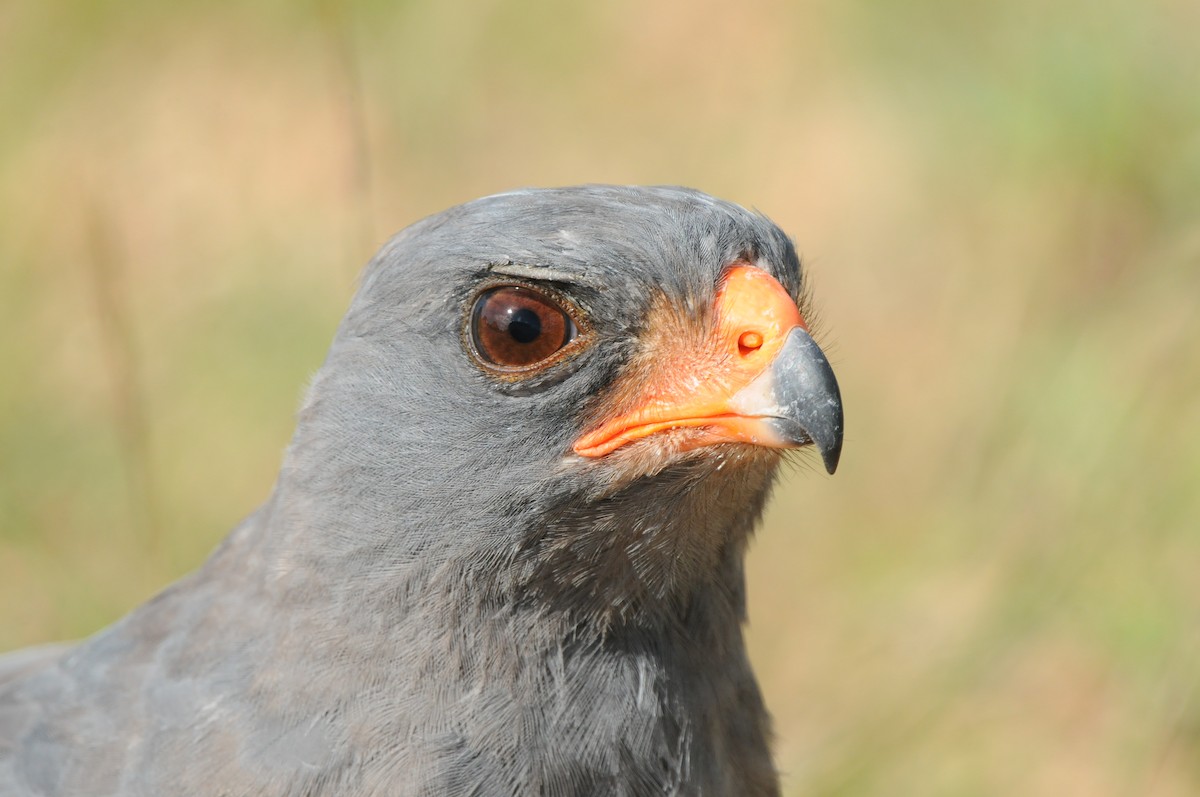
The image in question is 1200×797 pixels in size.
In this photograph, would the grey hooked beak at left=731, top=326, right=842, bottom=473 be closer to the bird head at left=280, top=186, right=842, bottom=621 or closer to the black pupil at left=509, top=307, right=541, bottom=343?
the bird head at left=280, top=186, right=842, bottom=621

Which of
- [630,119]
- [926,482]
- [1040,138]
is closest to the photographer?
[926,482]

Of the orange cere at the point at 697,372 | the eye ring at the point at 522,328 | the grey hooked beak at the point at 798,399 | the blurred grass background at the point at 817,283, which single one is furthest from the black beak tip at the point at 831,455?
the blurred grass background at the point at 817,283

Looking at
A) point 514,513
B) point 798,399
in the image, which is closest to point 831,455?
point 798,399

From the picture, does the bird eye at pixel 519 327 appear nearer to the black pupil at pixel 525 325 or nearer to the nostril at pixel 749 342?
the black pupil at pixel 525 325

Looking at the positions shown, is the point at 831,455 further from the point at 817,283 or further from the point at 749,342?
the point at 817,283

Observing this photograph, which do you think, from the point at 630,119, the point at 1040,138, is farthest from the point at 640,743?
the point at 630,119

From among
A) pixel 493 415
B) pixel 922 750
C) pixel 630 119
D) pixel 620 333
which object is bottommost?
pixel 922 750

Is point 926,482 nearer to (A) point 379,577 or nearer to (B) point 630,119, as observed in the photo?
(B) point 630,119
